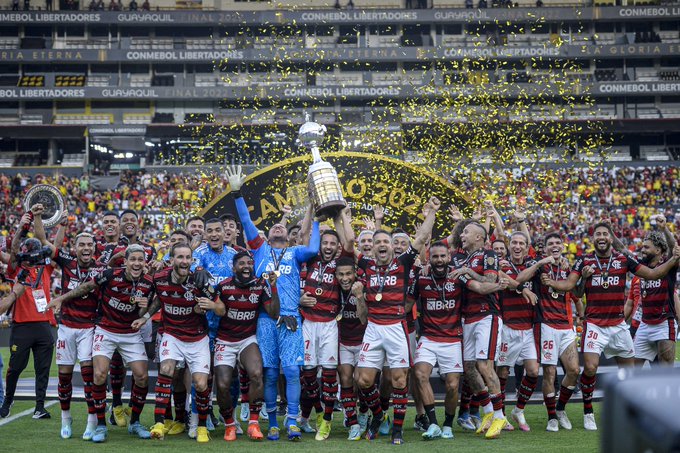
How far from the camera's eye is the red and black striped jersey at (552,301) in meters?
11.0

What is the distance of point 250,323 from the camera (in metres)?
10.4

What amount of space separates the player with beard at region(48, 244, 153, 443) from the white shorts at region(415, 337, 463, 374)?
3.11 meters

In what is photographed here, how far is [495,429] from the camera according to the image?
33.2ft

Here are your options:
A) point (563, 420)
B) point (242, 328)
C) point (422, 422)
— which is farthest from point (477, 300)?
point (242, 328)

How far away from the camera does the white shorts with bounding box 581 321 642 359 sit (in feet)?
35.0

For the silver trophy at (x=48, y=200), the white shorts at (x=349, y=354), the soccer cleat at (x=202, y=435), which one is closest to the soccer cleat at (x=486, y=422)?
the white shorts at (x=349, y=354)

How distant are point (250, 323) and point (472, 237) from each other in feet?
9.01

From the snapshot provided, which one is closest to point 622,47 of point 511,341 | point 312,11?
point 312,11

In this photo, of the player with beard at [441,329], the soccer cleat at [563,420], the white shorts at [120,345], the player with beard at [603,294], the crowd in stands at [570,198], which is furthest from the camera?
the crowd in stands at [570,198]

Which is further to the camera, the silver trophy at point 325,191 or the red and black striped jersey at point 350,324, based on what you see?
the red and black striped jersey at point 350,324

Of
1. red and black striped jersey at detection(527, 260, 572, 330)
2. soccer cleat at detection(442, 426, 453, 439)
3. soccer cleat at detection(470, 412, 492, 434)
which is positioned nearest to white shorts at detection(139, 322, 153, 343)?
soccer cleat at detection(442, 426, 453, 439)

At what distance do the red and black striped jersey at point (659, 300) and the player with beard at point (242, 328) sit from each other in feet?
14.6

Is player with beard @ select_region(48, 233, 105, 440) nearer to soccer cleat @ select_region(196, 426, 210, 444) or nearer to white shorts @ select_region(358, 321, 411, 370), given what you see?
soccer cleat @ select_region(196, 426, 210, 444)

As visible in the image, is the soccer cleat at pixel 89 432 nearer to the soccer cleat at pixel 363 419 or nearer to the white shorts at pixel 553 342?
the soccer cleat at pixel 363 419
